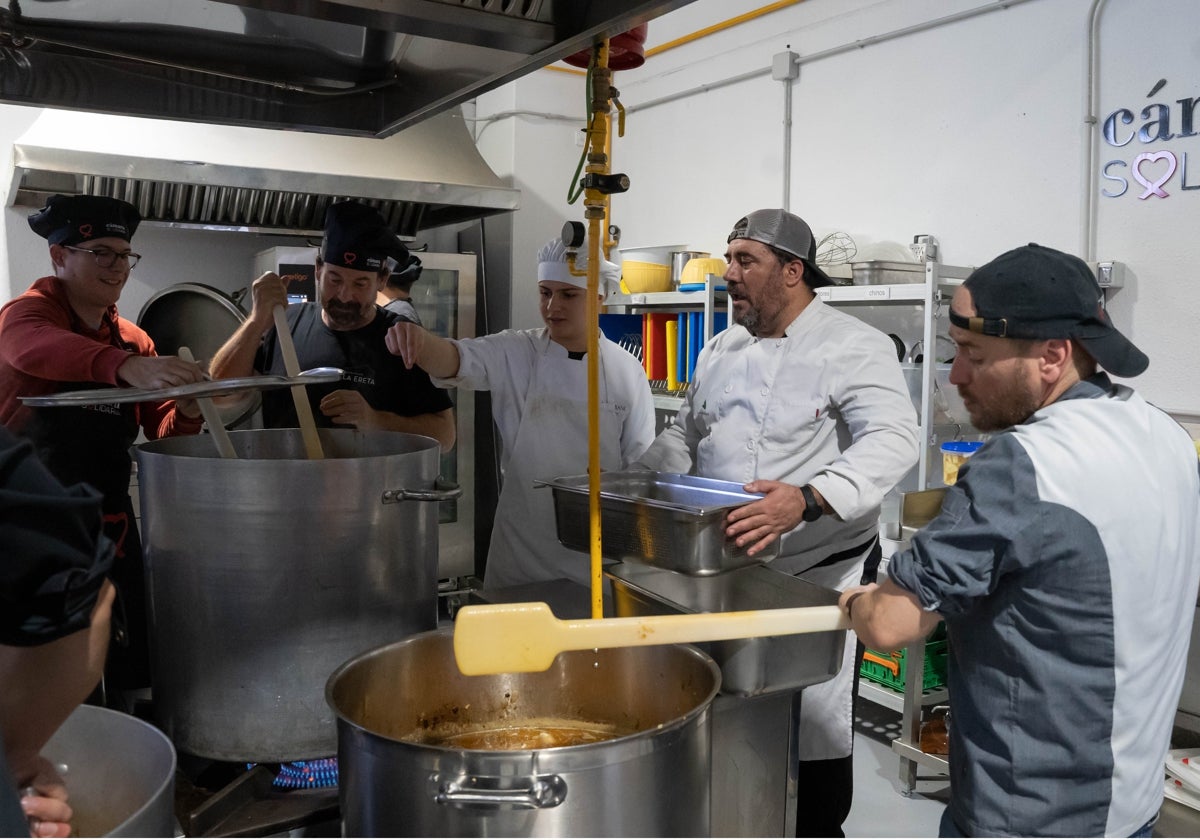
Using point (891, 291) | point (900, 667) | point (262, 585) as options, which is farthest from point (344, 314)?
point (900, 667)

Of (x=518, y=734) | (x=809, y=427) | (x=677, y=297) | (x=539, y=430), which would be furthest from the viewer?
(x=677, y=297)

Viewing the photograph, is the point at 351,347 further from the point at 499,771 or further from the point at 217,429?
the point at 499,771

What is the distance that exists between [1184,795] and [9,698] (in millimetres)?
2922

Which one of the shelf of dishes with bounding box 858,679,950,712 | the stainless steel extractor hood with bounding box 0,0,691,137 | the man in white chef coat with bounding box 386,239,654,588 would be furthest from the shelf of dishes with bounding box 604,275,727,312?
the stainless steel extractor hood with bounding box 0,0,691,137

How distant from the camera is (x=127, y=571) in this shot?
7.33ft

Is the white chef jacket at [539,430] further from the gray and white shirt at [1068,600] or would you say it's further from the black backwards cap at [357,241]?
the gray and white shirt at [1068,600]

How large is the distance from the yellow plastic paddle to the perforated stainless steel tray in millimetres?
397

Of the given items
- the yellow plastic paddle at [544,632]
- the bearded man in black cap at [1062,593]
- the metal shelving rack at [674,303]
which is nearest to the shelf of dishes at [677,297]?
the metal shelving rack at [674,303]

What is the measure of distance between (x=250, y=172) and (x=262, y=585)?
3.01 metres

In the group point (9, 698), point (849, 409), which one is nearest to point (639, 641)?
point (9, 698)

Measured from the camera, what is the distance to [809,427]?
2.23 metres

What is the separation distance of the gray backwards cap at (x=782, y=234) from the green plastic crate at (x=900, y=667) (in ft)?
4.94

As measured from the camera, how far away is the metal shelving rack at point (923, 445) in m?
3.06

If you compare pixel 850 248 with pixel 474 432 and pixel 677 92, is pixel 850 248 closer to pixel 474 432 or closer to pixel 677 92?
pixel 677 92
